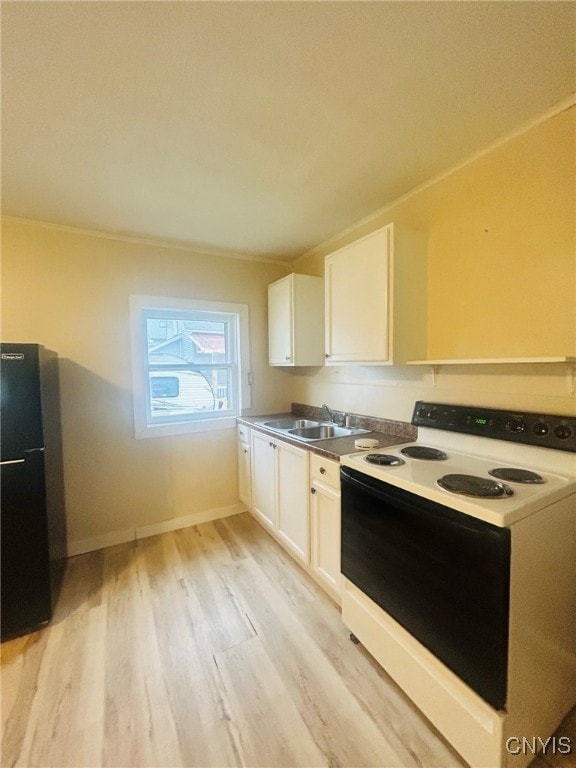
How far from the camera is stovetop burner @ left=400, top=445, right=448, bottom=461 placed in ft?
5.10

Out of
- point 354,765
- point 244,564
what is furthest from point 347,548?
point 244,564

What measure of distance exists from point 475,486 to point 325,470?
0.77 meters

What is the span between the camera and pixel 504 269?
1497 mm

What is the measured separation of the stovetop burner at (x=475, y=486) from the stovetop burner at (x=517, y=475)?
0.26 ft

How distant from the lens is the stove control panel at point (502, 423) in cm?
126

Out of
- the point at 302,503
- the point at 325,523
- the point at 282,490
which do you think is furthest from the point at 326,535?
the point at 282,490

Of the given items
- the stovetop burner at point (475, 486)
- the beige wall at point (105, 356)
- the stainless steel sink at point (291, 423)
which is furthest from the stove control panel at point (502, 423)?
the beige wall at point (105, 356)

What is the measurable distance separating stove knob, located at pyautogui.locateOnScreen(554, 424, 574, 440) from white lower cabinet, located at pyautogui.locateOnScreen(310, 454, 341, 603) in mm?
937

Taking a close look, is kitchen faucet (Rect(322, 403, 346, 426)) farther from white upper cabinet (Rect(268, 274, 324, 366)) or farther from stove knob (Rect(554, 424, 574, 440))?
stove knob (Rect(554, 424, 574, 440))

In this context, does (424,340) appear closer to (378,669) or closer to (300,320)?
(300,320)

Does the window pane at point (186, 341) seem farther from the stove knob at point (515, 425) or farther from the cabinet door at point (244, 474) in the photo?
the stove knob at point (515, 425)

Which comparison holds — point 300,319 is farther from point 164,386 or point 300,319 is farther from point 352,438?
point 164,386

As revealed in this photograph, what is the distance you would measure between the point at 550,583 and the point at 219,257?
295 centimetres

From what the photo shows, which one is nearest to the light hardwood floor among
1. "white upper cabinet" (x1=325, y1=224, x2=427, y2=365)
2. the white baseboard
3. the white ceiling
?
the white baseboard
